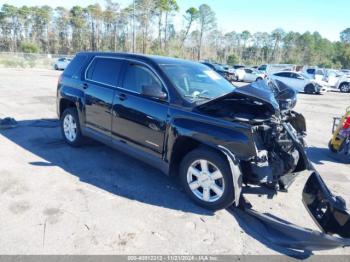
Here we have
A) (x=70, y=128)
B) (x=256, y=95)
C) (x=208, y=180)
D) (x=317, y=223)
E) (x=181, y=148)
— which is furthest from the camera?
(x=70, y=128)

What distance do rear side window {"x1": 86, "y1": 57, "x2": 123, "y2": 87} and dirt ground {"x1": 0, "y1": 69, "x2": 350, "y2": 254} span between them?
1377 mm

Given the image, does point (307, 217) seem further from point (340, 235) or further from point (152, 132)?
point (152, 132)

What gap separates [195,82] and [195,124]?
1053mm

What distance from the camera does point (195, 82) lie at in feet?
15.3

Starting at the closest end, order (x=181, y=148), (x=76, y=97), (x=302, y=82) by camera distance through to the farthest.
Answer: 1. (x=181, y=148)
2. (x=76, y=97)
3. (x=302, y=82)

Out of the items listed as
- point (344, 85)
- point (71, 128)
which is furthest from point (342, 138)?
point (344, 85)

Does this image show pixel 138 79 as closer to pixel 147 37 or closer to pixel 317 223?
pixel 317 223

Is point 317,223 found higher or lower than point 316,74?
lower

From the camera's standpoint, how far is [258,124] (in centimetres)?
368

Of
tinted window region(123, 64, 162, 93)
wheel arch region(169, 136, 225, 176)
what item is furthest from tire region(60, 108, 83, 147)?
wheel arch region(169, 136, 225, 176)

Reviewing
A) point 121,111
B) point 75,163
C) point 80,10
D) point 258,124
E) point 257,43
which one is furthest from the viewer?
point 257,43

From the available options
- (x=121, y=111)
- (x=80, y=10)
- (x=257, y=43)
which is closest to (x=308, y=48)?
(x=257, y=43)

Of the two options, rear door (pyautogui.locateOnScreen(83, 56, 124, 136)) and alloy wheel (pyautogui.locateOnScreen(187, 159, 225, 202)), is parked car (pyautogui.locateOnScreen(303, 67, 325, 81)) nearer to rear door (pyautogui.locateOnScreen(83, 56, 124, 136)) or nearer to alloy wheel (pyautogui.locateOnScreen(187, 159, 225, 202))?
rear door (pyautogui.locateOnScreen(83, 56, 124, 136))

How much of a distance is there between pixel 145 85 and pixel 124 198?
5.16 feet
